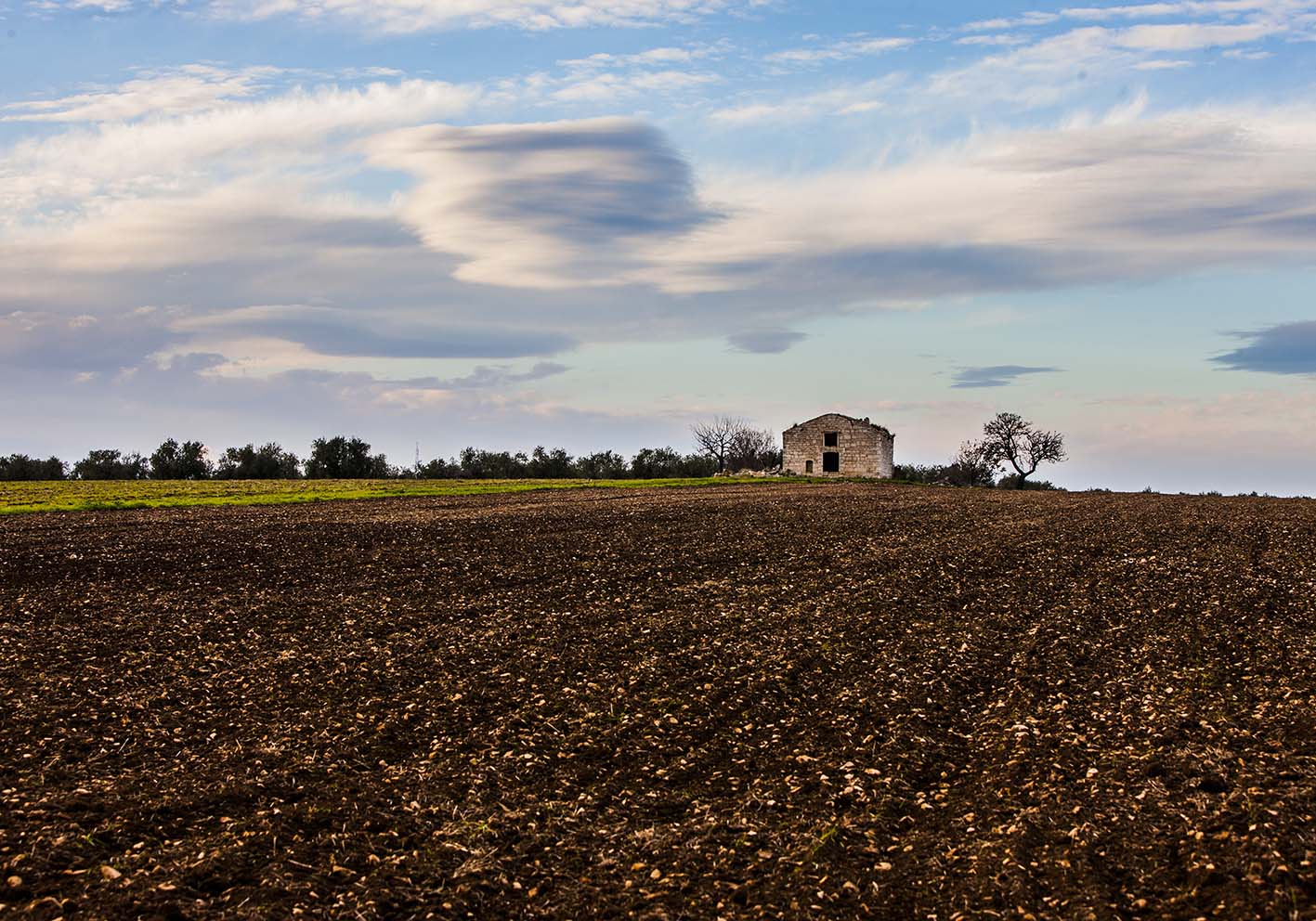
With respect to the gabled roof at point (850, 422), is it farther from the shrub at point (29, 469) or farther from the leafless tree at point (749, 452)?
the shrub at point (29, 469)

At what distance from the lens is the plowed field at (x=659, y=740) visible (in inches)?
420

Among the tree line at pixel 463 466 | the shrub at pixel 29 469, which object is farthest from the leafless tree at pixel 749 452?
the shrub at pixel 29 469

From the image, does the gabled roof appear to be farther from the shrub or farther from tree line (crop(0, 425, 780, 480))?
the shrub

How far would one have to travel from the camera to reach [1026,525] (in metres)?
41.2

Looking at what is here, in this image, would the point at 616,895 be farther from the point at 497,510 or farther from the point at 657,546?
the point at 497,510

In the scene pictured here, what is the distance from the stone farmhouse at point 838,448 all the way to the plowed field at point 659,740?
67287 mm

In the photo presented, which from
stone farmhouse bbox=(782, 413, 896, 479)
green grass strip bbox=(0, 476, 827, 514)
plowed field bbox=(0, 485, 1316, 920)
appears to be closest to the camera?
plowed field bbox=(0, 485, 1316, 920)

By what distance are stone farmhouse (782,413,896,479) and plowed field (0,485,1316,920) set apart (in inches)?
2649

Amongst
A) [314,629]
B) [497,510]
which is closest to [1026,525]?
[497,510]

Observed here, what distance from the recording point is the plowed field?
1067 centimetres

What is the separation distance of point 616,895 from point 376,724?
630cm

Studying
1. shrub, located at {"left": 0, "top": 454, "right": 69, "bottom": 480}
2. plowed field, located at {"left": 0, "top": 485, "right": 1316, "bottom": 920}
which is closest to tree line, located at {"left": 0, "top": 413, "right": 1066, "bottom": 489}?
shrub, located at {"left": 0, "top": 454, "right": 69, "bottom": 480}

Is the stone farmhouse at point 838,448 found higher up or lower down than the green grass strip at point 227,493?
higher up

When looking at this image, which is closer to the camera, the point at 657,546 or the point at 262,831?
the point at 262,831
